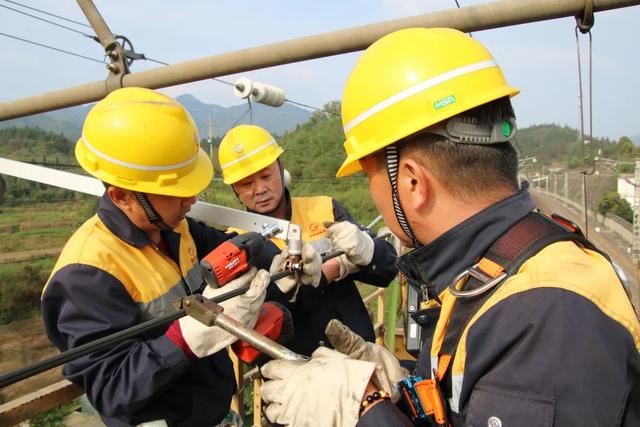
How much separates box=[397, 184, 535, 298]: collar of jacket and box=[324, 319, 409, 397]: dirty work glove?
19.2 inches

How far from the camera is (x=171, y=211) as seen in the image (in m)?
2.15

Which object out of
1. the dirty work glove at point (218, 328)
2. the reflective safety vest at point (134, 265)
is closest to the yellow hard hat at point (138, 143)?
the reflective safety vest at point (134, 265)

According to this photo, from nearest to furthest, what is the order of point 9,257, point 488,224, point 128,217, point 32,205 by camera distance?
1. point 488,224
2. point 128,217
3. point 9,257
4. point 32,205

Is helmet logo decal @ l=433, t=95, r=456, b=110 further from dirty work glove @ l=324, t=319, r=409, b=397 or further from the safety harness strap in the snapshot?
dirty work glove @ l=324, t=319, r=409, b=397

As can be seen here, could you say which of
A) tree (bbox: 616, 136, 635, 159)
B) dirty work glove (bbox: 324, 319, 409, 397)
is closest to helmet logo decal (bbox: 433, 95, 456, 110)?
dirty work glove (bbox: 324, 319, 409, 397)

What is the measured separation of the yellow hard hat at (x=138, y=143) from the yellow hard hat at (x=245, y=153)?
1124mm

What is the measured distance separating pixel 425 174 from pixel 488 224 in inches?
9.0

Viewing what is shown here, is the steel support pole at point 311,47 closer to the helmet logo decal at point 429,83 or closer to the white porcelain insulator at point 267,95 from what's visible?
the white porcelain insulator at point 267,95

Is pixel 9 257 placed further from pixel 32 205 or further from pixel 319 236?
pixel 319 236

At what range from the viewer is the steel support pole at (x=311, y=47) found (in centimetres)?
215

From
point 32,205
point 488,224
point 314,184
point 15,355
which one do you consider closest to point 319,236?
point 488,224

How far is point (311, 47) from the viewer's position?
8.46ft

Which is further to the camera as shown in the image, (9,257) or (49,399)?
(9,257)

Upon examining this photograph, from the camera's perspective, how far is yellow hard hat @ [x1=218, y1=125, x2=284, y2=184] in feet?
10.8
